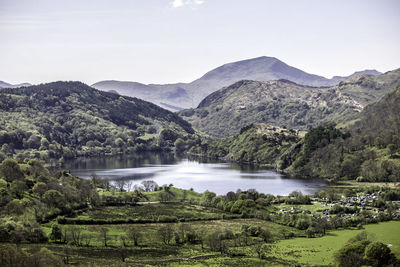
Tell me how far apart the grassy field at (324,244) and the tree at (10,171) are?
232ft

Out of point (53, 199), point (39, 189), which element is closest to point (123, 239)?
point (53, 199)

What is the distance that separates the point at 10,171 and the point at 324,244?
266 feet

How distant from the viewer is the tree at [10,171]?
10782cm

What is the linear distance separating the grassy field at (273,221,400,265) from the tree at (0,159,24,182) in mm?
70597

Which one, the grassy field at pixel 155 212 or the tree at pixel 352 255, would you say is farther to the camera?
the grassy field at pixel 155 212

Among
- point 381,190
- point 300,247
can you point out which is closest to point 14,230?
point 300,247

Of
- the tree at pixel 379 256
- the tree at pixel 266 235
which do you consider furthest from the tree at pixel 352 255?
the tree at pixel 266 235

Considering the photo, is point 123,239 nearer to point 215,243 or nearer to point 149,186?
point 215,243

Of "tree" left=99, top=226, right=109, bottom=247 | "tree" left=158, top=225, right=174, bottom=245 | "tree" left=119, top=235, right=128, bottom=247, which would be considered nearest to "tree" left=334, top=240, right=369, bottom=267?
"tree" left=158, top=225, right=174, bottom=245

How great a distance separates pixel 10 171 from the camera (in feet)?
358

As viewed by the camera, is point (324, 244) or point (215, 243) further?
point (324, 244)

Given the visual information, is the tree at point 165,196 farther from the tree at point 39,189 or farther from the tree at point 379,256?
the tree at point 379,256

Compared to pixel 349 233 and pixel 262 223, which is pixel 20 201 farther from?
pixel 349 233

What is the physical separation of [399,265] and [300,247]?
22208mm
